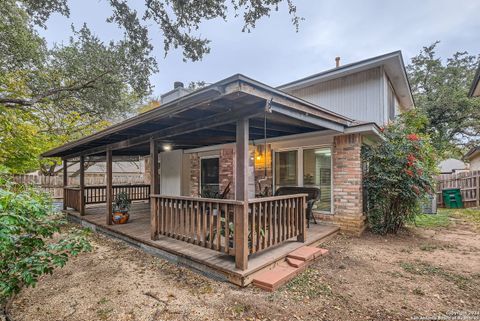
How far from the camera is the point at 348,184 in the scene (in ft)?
17.8

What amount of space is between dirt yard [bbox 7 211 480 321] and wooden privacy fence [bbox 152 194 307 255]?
538 mm

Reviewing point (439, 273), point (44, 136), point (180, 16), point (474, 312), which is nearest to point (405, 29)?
point (180, 16)

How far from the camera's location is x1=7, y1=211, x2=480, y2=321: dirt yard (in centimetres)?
252

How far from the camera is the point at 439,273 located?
135 inches

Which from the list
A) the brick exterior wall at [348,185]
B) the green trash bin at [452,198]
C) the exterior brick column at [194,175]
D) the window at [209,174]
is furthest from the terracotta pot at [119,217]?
the green trash bin at [452,198]

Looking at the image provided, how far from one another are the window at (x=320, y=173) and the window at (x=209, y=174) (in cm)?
314

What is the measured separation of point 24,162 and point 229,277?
32.3 ft

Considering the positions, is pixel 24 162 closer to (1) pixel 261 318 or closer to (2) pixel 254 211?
(2) pixel 254 211

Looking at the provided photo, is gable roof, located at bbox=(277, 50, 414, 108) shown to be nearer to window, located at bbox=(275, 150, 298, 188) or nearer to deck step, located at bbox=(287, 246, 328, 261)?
window, located at bbox=(275, 150, 298, 188)

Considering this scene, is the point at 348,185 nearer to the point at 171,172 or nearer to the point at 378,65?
the point at 378,65

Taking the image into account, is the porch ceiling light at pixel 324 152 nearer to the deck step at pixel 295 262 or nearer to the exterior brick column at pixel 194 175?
the deck step at pixel 295 262

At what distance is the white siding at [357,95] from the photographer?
22.5ft

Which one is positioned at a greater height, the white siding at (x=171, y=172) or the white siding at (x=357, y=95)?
the white siding at (x=357, y=95)

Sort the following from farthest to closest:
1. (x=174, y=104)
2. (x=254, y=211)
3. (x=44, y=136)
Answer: (x=44, y=136) → (x=254, y=211) → (x=174, y=104)
